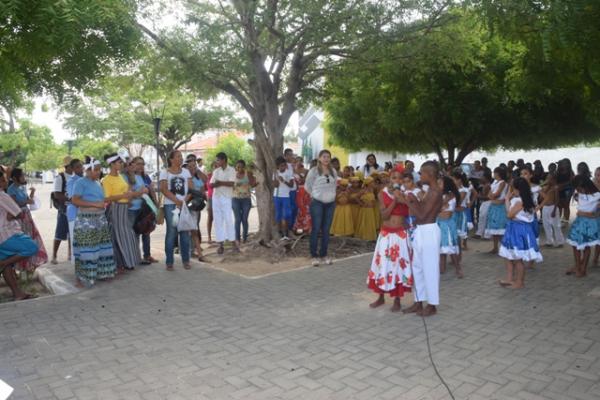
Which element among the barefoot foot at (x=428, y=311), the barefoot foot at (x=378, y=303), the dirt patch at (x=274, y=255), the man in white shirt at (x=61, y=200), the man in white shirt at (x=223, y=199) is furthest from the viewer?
the man in white shirt at (x=223, y=199)

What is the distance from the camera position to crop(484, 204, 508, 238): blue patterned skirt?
9078 millimetres

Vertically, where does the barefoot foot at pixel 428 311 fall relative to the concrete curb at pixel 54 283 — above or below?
below

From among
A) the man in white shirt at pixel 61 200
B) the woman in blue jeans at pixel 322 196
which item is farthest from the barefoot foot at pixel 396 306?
the man in white shirt at pixel 61 200

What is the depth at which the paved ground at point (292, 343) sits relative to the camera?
3.80m

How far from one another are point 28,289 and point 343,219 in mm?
6366

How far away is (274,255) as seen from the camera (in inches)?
355

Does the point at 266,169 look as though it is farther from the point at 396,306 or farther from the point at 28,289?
the point at 396,306

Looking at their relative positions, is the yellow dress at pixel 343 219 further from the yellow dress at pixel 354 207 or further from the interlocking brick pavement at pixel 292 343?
the interlocking brick pavement at pixel 292 343

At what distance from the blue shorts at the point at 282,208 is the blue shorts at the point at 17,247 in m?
5.24

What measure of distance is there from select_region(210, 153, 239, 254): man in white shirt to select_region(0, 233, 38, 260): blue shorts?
143 inches

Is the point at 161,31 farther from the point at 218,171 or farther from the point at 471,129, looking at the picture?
the point at 471,129

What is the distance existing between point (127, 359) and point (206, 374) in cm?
82

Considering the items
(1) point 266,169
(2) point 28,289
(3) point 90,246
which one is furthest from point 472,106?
(2) point 28,289

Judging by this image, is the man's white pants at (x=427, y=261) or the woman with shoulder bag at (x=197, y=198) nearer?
the man's white pants at (x=427, y=261)
